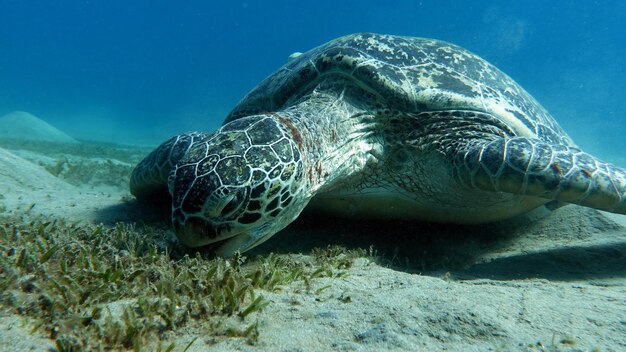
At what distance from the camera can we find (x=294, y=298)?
179 centimetres

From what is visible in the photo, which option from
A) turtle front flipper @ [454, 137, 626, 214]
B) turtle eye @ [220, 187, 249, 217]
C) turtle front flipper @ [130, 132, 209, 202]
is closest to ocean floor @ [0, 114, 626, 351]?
turtle eye @ [220, 187, 249, 217]

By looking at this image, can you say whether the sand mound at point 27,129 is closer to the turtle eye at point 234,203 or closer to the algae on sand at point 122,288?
the algae on sand at point 122,288

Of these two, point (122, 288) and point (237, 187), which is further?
point (237, 187)

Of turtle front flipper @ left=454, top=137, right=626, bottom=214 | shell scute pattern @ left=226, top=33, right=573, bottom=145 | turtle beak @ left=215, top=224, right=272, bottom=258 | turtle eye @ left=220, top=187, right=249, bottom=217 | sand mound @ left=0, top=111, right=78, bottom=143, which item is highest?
sand mound @ left=0, top=111, right=78, bottom=143

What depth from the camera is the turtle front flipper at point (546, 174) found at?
8.98 feet

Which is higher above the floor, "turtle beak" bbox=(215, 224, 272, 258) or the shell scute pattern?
the shell scute pattern

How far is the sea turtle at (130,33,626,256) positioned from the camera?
86.9 inches

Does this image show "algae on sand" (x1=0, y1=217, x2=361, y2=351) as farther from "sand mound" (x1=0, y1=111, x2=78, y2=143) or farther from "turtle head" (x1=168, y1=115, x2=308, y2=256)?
"sand mound" (x1=0, y1=111, x2=78, y2=143)

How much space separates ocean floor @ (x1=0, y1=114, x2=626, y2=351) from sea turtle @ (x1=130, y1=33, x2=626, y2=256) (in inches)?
15.9

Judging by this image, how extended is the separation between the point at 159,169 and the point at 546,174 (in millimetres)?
3677

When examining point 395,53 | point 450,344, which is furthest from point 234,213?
point 395,53

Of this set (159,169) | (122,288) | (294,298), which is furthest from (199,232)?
(159,169)

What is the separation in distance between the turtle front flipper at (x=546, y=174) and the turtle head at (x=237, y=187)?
163cm

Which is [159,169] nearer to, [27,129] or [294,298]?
[294,298]
